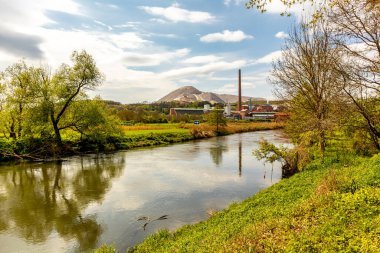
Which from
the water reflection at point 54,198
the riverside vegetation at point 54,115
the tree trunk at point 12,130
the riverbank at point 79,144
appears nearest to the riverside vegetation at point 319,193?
the water reflection at point 54,198

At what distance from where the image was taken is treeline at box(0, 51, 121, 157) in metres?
32.6

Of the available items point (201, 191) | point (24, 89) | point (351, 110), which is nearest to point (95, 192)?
point (201, 191)

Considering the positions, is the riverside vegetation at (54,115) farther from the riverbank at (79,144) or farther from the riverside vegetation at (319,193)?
the riverside vegetation at (319,193)

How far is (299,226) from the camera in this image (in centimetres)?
801

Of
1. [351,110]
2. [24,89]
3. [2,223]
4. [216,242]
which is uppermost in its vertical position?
[24,89]

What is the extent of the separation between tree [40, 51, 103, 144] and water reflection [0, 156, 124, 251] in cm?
843

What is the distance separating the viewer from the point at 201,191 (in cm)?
1806

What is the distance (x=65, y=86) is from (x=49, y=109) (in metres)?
3.57

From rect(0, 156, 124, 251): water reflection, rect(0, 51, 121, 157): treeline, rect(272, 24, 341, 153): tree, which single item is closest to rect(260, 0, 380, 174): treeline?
rect(272, 24, 341, 153): tree

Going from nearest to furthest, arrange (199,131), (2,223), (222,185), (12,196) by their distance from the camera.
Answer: (2,223) < (12,196) < (222,185) < (199,131)

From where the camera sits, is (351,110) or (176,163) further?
(176,163)

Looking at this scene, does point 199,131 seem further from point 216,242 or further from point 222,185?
point 216,242

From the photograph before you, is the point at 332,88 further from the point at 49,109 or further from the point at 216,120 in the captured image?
the point at 216,120

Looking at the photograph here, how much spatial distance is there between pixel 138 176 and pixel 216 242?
1533 centimetres
